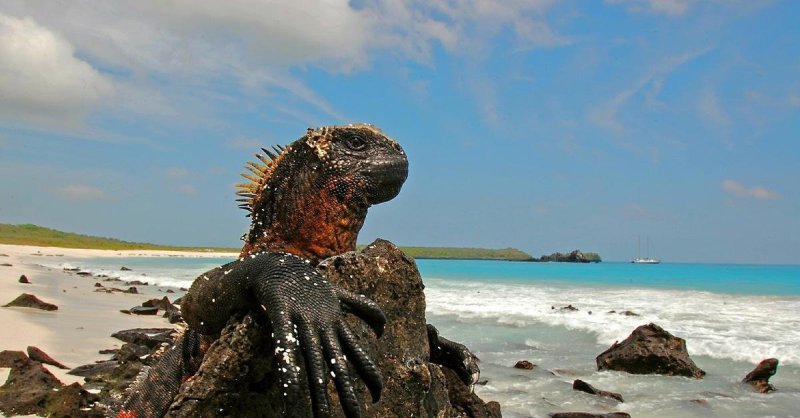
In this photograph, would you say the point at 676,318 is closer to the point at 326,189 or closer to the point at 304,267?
the point at 326,189

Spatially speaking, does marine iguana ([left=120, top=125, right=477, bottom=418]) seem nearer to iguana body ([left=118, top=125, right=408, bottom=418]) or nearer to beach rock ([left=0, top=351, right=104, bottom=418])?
iguana body ([left=118, top=125, right=408, bottom=418])

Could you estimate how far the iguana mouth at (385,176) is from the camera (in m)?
3.33

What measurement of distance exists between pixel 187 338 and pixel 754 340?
1429 cm

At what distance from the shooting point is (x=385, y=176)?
3.36 m

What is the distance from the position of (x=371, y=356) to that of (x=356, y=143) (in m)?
1.19

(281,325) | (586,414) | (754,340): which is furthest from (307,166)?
(754,340)

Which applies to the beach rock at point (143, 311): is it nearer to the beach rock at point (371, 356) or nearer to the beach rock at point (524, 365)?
the beach rock at point (524, 365)

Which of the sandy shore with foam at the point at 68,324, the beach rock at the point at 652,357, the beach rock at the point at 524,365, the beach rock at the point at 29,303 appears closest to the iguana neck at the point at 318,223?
the sandy shore with foam at the point at 68,324

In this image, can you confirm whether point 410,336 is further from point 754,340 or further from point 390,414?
point 754,340

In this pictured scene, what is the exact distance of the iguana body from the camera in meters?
2.15

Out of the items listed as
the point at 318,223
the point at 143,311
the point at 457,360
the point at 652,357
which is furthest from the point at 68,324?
the point at 318,223

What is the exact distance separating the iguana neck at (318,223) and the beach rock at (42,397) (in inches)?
150

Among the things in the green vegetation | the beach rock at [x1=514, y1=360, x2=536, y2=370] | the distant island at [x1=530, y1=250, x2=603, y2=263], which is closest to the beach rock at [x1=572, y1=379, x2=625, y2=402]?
the beach rock at [x1=514, y1=360, x2=536, y2=370]

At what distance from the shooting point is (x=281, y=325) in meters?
2.18
